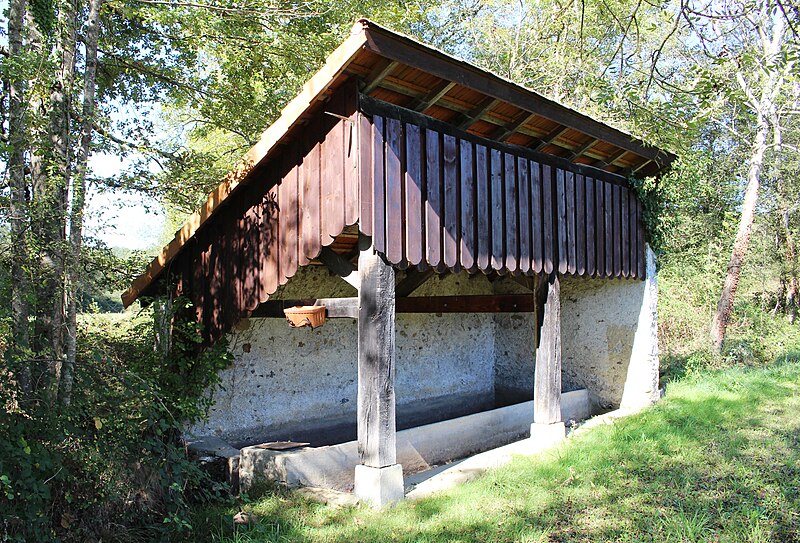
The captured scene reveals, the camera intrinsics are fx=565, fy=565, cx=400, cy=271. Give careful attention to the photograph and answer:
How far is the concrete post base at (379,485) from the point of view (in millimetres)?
4035

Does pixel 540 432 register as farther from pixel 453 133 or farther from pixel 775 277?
pixel 775 277

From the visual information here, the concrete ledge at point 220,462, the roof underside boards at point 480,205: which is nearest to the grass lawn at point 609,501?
the concrete ledge at point 220,462

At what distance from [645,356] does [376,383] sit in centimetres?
452

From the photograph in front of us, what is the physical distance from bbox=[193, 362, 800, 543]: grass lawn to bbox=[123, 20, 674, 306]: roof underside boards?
212 centimetres

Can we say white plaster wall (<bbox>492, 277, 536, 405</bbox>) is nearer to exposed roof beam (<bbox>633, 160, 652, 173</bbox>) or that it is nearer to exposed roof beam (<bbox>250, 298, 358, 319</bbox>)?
exposed roof beam (<bbox>633, 160, 652, 173</bbox>)

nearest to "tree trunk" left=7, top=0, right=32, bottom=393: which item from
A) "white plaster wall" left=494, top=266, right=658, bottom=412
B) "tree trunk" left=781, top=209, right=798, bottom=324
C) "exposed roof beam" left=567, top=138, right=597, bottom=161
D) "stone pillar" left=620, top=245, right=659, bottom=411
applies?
"exposed roof beam" left=567, top=138, right=597, bottom=161

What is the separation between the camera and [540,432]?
577 cm

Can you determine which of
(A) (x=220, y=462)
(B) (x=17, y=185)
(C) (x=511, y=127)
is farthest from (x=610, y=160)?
(B) (x=17, y=185)

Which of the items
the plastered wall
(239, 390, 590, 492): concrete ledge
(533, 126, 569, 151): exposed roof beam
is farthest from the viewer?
the plastered wall

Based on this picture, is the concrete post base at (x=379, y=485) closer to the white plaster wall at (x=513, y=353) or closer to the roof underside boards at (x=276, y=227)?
the roof underside boards at (x=276, y=227)

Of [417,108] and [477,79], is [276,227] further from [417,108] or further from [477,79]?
[477,79]

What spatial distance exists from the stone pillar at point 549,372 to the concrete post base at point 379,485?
6.99 ft

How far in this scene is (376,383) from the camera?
4.11 m

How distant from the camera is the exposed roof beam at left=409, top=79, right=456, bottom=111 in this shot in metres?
4.36
